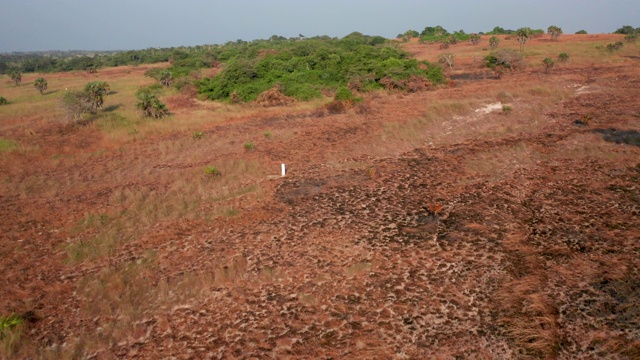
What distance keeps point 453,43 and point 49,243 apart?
58.7m

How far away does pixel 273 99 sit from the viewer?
22812mm

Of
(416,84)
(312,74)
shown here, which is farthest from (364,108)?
(312,74)

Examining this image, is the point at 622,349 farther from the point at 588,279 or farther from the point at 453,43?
the point at 453,43

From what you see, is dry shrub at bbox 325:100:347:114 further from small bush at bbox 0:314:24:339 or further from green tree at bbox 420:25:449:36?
green tree at bbox 420:25:449:36

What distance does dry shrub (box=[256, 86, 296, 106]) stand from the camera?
22.6 metres

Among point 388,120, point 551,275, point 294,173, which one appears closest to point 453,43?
point 388,120

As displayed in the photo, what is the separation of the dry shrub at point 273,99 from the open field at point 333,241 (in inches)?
245

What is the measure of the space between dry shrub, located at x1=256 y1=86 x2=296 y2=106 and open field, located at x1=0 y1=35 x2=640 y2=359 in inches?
245

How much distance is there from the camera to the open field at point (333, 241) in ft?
18.8

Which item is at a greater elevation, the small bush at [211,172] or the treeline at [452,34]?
the treeline at [452,34]

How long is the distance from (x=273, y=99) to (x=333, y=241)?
15995 mm

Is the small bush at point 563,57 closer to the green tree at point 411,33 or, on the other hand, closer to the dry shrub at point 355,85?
the dry shrub at point 355,85

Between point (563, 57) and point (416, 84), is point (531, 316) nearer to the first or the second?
point (416, 84)

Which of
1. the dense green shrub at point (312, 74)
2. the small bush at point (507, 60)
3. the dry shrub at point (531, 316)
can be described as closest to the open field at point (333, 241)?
the dry shrub at point (531, 316)
